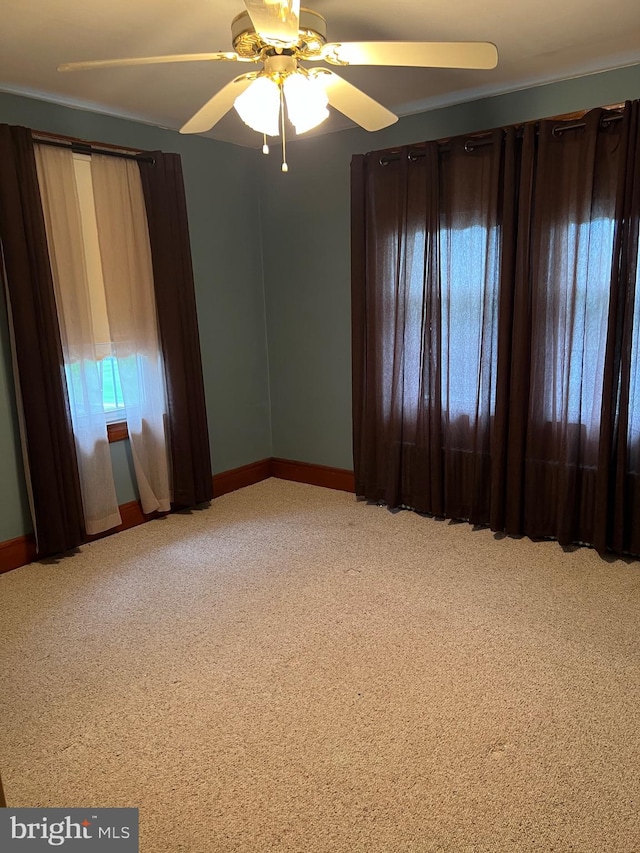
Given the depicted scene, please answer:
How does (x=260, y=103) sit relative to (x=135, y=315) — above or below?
above

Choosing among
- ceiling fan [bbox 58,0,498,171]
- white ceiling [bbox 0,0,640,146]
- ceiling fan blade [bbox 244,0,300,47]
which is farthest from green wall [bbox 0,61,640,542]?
ceiling fan blade [bbox 244,0,300,47]

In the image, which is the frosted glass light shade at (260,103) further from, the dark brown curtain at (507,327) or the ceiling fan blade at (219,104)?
the dark brown curtain at (507,327)

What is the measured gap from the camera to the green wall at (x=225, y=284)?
3795mm

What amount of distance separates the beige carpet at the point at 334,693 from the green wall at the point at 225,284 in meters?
1.20

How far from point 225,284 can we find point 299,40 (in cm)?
237

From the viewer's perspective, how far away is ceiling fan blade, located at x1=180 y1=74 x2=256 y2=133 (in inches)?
84.5

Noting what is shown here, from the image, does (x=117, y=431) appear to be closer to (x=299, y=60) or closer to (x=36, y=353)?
(x=36, y=353)

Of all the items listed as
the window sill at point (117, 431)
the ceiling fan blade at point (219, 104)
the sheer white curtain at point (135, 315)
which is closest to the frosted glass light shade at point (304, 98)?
the ceiling fan blade at point (219, 104)

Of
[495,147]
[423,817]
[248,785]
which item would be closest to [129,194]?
[495,147]

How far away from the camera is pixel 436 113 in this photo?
355cm

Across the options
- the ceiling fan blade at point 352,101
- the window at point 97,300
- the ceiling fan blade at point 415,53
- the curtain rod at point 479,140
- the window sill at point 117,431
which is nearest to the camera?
the ceiling fan blade at point 415,53

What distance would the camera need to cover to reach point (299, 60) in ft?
6.94

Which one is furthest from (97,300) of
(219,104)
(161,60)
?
(161,60)

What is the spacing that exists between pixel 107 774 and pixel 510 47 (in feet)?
10.5
